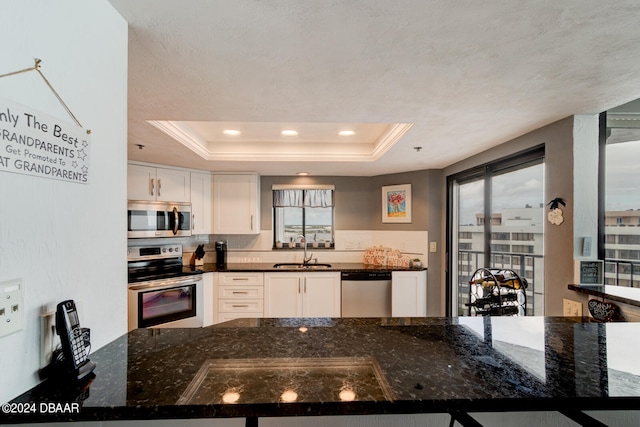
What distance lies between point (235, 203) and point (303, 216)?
103 centimetres

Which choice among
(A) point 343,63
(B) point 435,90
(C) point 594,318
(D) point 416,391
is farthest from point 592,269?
(A) point 343,63

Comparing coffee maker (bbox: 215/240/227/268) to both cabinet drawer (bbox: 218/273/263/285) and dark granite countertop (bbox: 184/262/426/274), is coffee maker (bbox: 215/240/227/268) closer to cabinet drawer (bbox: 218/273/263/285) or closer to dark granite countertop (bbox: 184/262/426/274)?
dark granite countertop (bbox: 184/262/426/274)

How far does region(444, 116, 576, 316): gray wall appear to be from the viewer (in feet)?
6.16

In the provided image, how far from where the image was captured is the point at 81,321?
2.67 feet

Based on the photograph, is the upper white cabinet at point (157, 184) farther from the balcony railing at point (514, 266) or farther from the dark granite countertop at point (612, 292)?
the dark granite countertop at point (612, 292)

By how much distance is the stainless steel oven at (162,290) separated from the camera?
2926 millimetres

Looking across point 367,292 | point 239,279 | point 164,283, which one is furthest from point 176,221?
point 367,292

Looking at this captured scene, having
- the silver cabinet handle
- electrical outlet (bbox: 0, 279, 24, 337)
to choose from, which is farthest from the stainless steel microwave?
electrical outlet (bbox: 0, 279, 24, 337)

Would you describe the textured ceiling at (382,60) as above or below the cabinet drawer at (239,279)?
above

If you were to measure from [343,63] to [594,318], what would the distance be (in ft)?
6.69

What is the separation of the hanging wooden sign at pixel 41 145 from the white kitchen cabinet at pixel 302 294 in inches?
117

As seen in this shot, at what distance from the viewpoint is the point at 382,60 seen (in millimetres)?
1247

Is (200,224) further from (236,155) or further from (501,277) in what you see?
(501,277)

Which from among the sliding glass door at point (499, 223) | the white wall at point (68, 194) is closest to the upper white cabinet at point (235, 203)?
the sliding glass door at point (499, 223)
